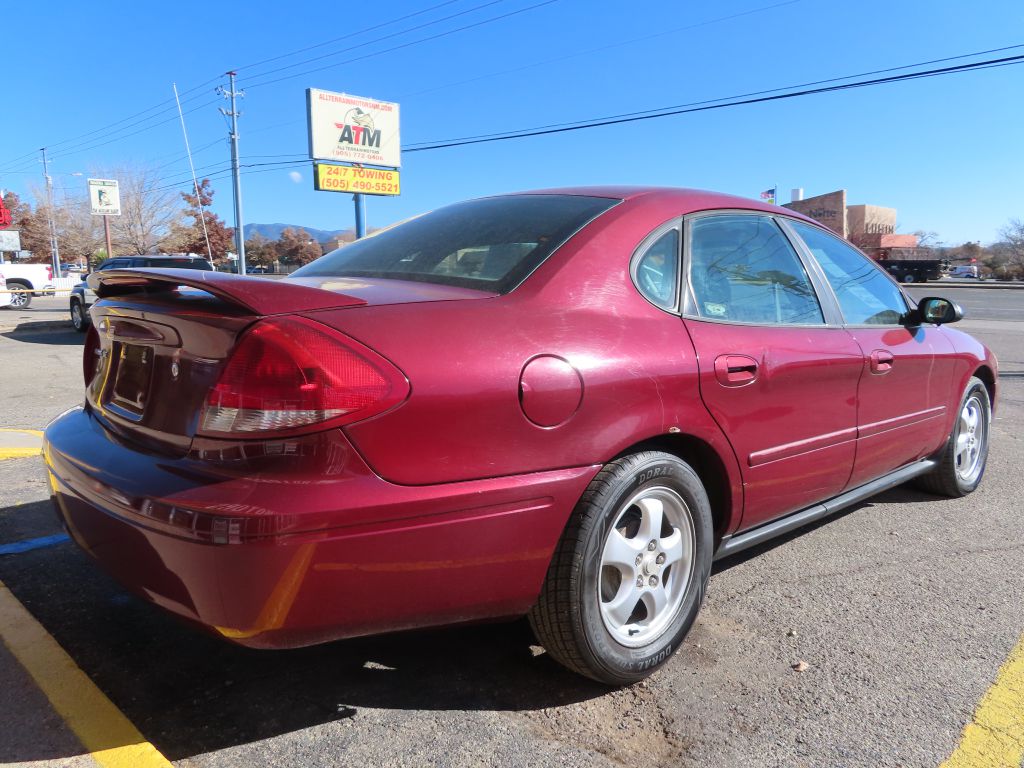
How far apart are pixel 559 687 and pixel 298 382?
1.29m

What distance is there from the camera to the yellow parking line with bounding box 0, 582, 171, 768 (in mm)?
1887

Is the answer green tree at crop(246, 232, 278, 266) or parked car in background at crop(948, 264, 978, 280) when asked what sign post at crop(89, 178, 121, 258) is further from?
parked car in background at crop(948, 264, 978, 280)

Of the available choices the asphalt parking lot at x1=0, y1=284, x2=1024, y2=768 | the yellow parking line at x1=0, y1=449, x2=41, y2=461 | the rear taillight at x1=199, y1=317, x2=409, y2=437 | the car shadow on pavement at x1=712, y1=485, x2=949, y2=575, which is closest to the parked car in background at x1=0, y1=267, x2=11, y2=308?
the yellow parking line at x1=0, y1=449, x2=41, y2=461

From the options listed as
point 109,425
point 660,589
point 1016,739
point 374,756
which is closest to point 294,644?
point 374,756

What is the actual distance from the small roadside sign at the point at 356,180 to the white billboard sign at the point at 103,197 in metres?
20.5

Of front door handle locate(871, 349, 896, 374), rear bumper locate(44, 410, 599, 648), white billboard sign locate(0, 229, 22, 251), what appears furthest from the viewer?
white billboard sign locate(0, 229, 22, 251)

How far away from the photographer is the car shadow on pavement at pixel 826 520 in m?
3.37

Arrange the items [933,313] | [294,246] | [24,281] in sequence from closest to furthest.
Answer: [933,313] < [24,281] < [294,246]

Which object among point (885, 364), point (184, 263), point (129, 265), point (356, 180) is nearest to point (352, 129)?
point (356, 180)

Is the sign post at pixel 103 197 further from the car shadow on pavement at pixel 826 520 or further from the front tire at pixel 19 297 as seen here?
the car shadow on pavement at pixel 826 520

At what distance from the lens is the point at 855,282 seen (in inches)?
138

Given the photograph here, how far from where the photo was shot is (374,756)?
6.34 ft

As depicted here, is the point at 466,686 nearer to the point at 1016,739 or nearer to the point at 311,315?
the point at 311,315

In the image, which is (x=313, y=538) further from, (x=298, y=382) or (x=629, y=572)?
(x=629, y=572)
